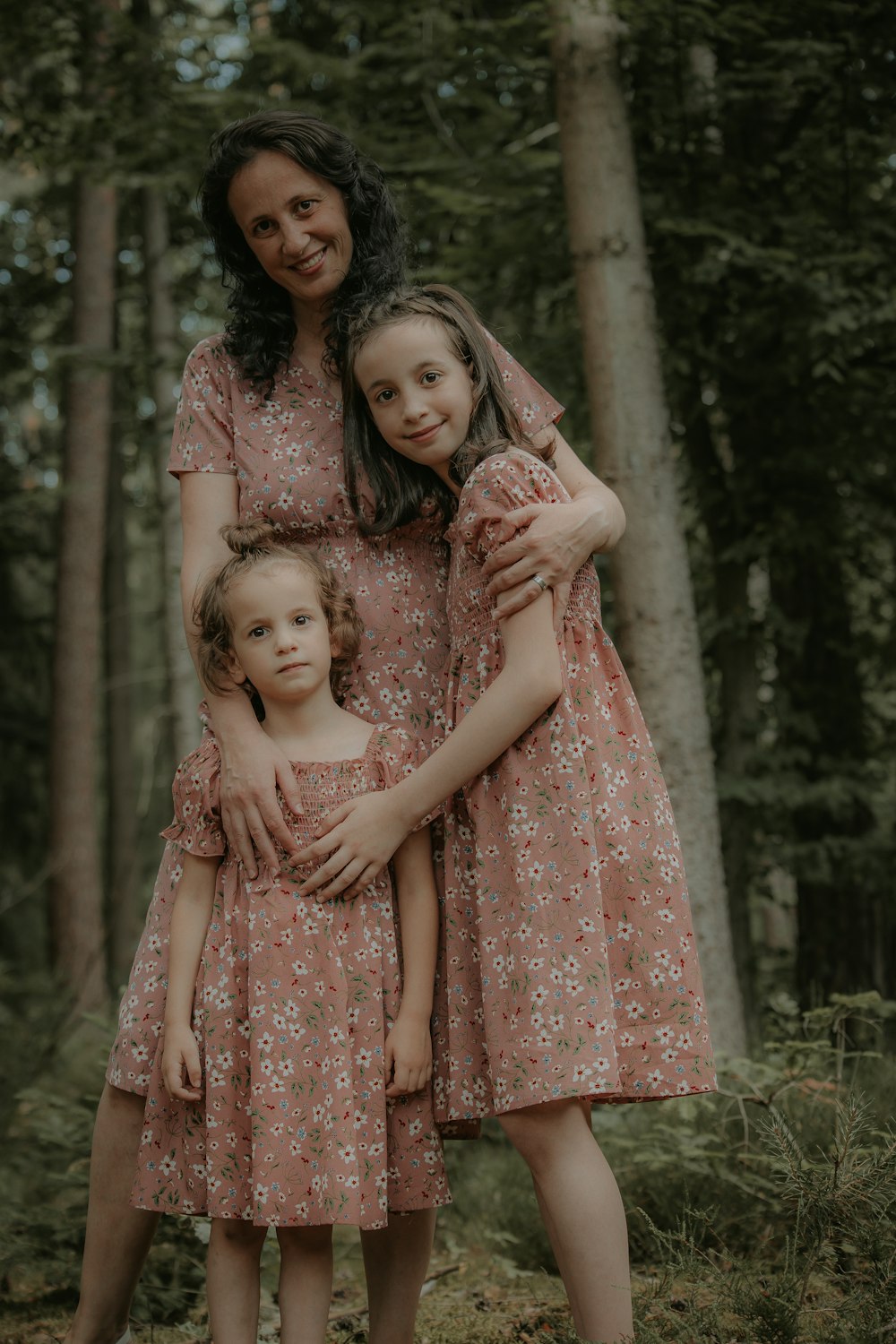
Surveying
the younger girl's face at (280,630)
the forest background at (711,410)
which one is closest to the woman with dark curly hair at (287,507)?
the younger girl's face at (280,630)

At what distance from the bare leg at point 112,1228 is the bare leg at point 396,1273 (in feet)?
1.51

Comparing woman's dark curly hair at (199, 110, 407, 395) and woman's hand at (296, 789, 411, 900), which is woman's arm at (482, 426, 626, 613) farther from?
woman's dark curly hair at (199, 110, 407, 395)

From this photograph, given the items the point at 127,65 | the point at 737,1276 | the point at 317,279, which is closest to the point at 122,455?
the point at 127,65

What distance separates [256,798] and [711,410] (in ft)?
12.2

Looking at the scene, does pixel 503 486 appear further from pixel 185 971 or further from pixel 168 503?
pixel 168 503

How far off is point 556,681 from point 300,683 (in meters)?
0.49

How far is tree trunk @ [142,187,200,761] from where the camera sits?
771cm

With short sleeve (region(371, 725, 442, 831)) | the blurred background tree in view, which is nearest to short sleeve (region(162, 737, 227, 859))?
short sleeve (region(371, 725, 442, 831))

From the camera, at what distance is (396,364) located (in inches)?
96.5

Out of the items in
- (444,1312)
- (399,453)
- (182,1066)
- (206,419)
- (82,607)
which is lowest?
(444,1312)

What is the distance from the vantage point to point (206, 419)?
2699 mm

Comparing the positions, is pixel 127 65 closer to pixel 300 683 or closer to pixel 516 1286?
pixel 300 683

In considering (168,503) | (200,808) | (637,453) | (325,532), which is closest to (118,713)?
(168,503)

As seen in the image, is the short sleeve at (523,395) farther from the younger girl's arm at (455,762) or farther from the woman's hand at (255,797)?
the woman's hand at (255,797)
